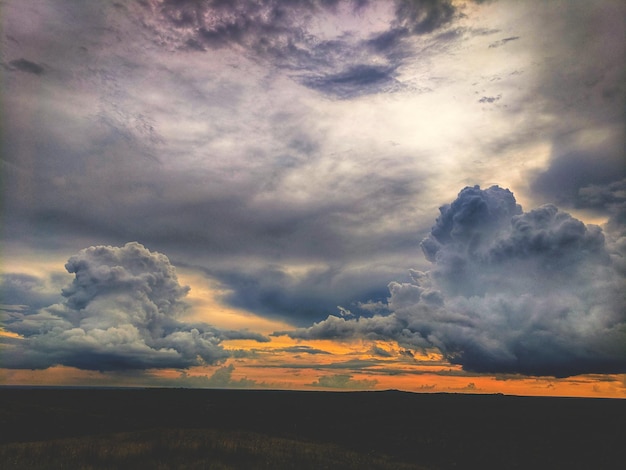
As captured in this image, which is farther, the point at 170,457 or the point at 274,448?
the point at 274,448

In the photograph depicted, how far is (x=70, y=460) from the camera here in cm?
1948

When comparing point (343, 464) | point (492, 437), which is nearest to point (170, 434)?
point (343, 464)

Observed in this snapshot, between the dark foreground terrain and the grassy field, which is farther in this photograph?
the dark foreground terrain

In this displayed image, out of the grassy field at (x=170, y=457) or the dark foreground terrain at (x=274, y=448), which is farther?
the dark foreground terrain at (x=274, y=448)

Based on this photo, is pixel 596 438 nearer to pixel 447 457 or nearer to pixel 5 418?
pixel 447 457

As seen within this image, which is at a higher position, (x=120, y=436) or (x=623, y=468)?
(x=120, y=436)

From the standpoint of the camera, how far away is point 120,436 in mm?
29625

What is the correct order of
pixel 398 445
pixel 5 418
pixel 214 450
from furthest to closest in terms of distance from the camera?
1. pixel 5 418
2. pixel 398 445
3. pixel 214 450

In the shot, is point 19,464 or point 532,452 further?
point 532,452

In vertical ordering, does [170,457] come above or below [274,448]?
above

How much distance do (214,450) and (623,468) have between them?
39.0 m

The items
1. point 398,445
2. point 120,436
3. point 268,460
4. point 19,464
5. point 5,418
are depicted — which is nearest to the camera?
point 19,464

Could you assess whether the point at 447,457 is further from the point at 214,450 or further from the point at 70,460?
the point at 70,460

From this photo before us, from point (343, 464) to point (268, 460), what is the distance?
12.9ft
